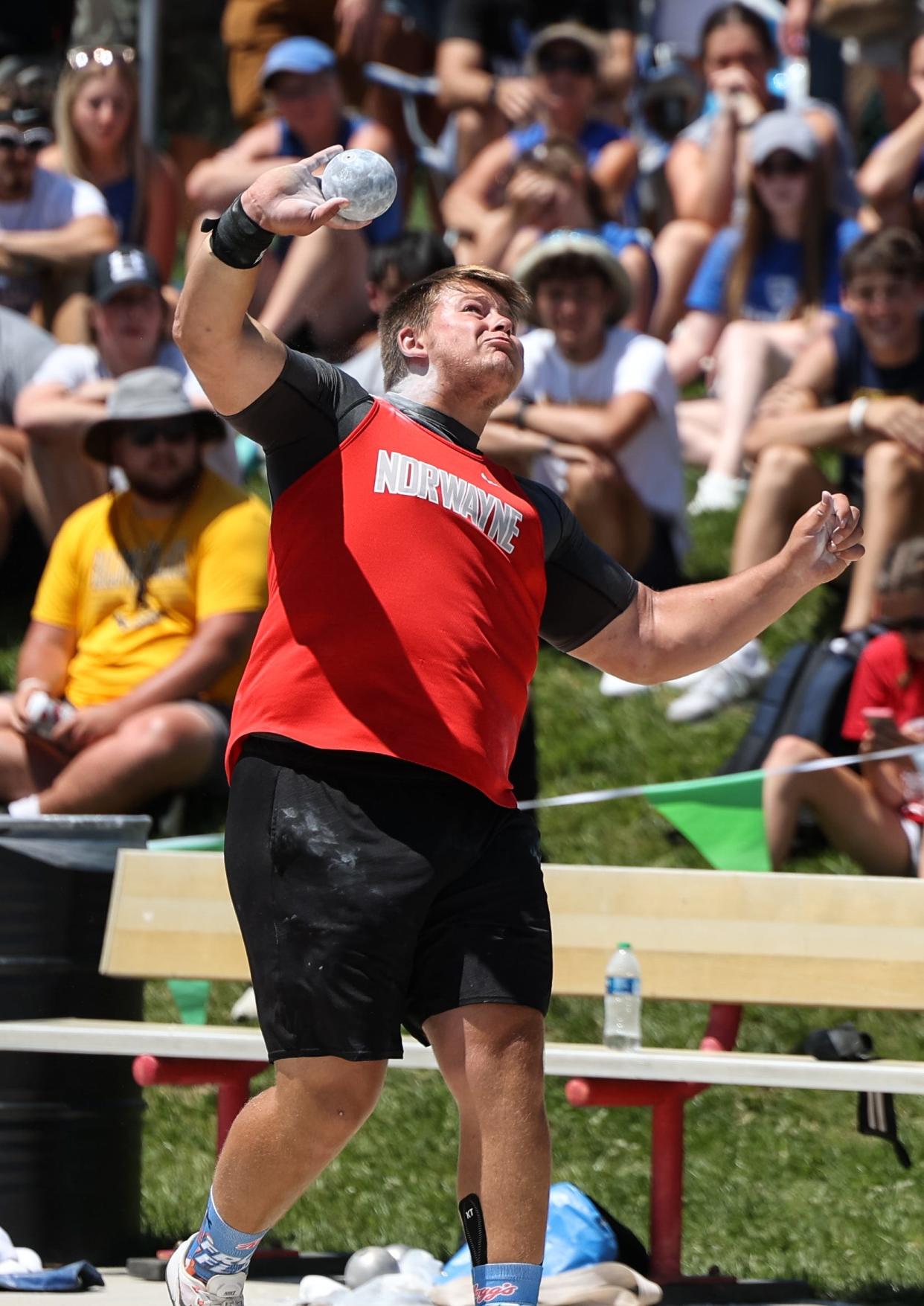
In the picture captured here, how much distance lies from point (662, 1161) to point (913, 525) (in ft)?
12.0

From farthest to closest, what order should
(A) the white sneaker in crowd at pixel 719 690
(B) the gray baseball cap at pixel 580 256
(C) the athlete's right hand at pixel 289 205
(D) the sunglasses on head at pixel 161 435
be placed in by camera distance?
(B) the gray baseball cap at pixel 580 256, (A) the white sneaker in crowd at pixel 719 690, (D) the sunglasses on head at pixel 161 435, (C) the athlete's right hand at pixel 289 205

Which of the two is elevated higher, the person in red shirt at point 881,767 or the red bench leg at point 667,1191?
the person in red shirt at point 881,767

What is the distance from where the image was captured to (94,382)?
885 cm

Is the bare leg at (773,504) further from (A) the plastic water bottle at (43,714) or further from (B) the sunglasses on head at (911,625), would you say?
(A) the plastic water bottle at (43,714)

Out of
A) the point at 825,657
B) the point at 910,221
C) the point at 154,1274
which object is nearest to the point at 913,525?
the point at 825,657

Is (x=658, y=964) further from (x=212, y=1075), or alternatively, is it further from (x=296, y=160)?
(x=296, y=160)

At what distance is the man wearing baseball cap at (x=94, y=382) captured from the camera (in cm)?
873

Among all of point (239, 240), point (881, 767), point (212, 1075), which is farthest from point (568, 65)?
point (239, 240)

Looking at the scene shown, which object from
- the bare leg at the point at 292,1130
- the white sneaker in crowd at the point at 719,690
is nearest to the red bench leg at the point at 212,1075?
the bare leg at the point at 292,1130

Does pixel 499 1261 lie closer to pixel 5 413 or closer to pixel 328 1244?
pixel 328 1244

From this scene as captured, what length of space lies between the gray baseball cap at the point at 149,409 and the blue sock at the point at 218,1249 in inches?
172

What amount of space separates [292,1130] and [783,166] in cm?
682

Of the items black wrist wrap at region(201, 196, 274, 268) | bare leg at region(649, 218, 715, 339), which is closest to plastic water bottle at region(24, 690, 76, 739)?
black wrist wrap at region(201, 196, 274, 268)

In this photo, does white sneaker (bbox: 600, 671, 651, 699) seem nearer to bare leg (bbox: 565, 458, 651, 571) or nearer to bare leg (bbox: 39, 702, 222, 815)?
bare leg (bbox: 565, 458, 651, 571)
